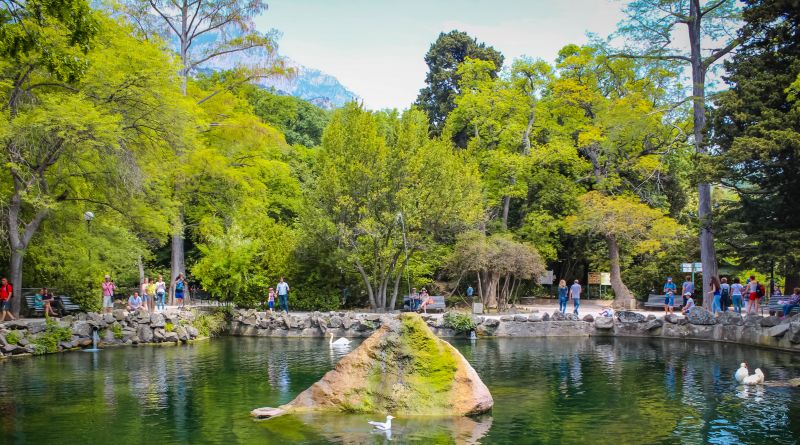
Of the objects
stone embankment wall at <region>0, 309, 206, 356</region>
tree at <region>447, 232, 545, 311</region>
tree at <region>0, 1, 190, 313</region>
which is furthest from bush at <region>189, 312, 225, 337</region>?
tree at <region>447, 232, 545, 311</region>

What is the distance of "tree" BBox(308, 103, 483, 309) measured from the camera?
28.3m

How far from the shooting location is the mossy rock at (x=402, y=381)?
37.5 feet

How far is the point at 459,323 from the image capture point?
23.9 meters

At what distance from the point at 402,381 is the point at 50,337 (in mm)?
12914

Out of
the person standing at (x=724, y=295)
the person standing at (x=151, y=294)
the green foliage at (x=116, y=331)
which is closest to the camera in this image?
the green foliage at (x=116, y=331)

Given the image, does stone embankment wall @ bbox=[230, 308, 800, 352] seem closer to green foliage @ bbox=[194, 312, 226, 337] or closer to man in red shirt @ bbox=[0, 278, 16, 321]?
green foliage @ bbox=[194, 312, 226, 337]

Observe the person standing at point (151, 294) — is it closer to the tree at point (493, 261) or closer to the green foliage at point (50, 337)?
the green foliage at point (50, 337)

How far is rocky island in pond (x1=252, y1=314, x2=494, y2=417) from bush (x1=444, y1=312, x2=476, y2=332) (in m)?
11.9

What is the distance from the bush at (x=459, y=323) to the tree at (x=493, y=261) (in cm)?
477

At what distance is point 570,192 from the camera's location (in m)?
36.5

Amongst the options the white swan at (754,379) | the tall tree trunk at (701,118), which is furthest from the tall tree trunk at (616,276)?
the white swan at (754,379)

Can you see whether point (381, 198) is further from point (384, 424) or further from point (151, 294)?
point (384, 424)

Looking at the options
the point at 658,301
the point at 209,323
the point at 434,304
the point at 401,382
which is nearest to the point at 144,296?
the point at 209,323

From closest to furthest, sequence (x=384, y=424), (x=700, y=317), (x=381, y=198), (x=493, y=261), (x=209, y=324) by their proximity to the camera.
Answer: (x=384, y=424), (x=700, y=317), (x=209, y=324), (x=381, y=198), (x=493, y=261)
